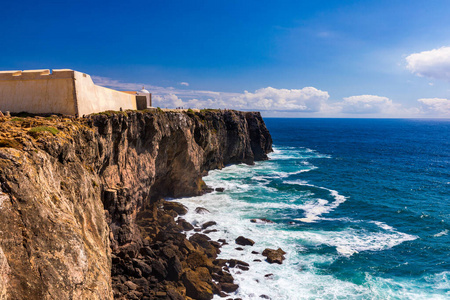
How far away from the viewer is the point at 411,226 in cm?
4012

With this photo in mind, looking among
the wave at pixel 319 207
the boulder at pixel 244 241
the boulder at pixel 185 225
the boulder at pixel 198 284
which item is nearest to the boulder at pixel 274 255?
the boulder at pixel 244 241

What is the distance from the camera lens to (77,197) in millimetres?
17922

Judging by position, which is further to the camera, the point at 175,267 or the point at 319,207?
the point at 319,207

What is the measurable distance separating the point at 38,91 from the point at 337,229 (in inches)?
1532

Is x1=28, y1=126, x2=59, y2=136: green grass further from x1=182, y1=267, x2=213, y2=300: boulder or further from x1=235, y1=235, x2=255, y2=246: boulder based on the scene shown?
x1=235, y1=235, x2=255, y2=246: boulder

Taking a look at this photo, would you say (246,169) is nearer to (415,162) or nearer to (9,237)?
(415,162)

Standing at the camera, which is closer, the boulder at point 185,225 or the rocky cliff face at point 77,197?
the rocky cliff face at point 77,197

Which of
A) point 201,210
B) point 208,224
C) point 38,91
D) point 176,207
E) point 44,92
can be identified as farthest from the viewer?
point 201,210

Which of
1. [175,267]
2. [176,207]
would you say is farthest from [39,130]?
[176,207]

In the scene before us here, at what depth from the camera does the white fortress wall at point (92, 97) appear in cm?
2900

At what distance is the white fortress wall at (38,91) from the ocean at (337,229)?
21809 mm

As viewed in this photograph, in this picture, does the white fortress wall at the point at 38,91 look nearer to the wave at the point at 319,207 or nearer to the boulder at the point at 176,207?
the boulder at the point at 176,207

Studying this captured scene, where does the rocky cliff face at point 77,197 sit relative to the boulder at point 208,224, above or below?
above

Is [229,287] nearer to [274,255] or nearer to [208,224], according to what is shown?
[274,255]
